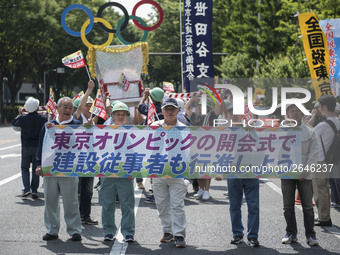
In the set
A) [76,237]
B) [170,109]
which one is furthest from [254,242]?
[76,237]

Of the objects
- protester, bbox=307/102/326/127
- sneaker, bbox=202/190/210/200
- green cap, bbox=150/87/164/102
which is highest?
green cap, bbox=150/87/164/102

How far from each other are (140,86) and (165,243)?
14.3ft

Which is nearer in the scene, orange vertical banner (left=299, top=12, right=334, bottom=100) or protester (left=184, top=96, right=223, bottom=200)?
protester (left=184, top=96, right=223, bottom=200)

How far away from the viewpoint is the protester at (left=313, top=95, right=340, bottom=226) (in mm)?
9016

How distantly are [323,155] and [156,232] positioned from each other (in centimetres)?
280

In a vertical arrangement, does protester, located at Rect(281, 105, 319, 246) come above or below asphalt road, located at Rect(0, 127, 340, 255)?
above

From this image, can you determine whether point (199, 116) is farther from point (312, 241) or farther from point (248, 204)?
point (312, 241)

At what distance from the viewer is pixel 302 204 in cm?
786

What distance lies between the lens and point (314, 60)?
13.5 metres

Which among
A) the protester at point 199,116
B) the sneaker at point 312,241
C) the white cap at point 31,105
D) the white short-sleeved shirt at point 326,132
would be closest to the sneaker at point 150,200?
the protester at point 199,116

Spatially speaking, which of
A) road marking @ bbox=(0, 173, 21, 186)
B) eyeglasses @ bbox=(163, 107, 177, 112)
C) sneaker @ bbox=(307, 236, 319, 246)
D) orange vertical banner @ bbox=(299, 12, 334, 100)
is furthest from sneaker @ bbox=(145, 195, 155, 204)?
orange vertical banner @ bbox=(299, 12, 334, 100)

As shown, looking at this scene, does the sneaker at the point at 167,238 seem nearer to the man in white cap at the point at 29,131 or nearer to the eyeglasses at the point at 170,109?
the eyeglasses at the point at 170,109

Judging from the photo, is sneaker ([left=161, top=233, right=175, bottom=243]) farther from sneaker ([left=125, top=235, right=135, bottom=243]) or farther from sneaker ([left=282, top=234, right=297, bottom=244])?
sneaker ([left=282, top=234, right=297, bottom=244])

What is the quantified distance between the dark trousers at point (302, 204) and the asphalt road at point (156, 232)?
0.73ft
